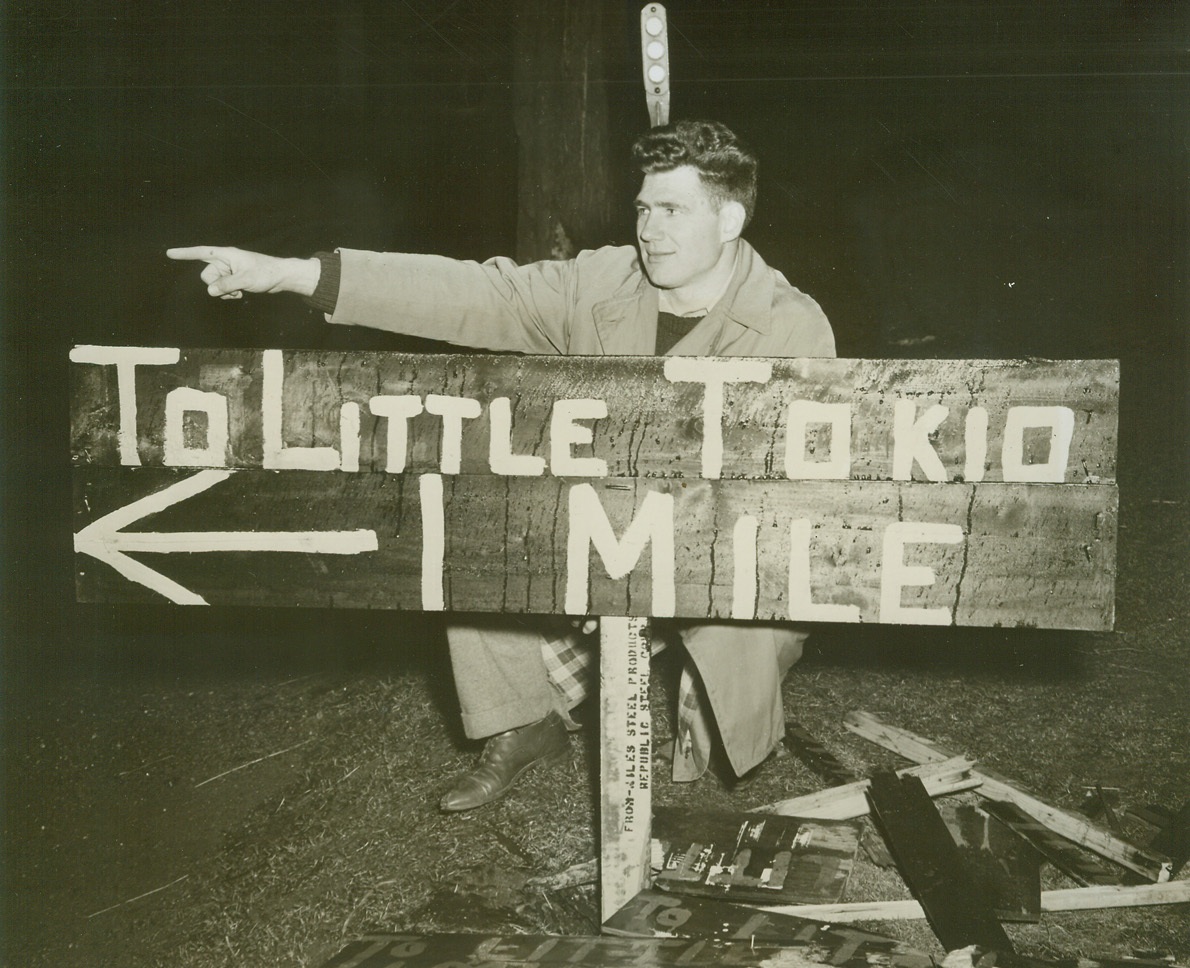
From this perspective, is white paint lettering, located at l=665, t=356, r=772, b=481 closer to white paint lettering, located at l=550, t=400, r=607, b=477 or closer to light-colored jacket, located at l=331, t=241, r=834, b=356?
white paint lettering, located at l=550, t=400, r=607, b=477

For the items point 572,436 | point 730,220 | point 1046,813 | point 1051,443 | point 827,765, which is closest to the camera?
point 1051,443

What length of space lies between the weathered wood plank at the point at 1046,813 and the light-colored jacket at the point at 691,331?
0.79m

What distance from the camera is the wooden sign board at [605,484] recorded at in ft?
6.07

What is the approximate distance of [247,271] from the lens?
2125 mm

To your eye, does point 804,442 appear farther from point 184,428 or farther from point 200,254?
point 200,254

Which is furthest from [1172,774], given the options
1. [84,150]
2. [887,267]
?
[84,150]

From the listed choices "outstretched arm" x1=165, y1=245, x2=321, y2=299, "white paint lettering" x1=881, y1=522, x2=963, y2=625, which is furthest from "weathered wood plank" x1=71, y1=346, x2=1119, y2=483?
"outstretched arm" x1=165, y1=245, x2=321, y2=299

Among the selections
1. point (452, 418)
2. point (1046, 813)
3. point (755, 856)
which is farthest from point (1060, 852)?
point (452, 418)

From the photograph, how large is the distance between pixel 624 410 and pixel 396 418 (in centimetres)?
47

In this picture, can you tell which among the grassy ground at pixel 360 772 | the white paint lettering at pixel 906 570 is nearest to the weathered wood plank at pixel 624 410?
the white paint lettering at pixel 906 570

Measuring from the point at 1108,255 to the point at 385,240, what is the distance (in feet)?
17.1

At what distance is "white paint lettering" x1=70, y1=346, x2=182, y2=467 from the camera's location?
1.95 metres

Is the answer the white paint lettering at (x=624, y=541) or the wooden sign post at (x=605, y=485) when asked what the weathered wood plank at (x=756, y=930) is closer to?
the wooden sign post at (x=605, y=485)

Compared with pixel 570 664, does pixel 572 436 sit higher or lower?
higher
